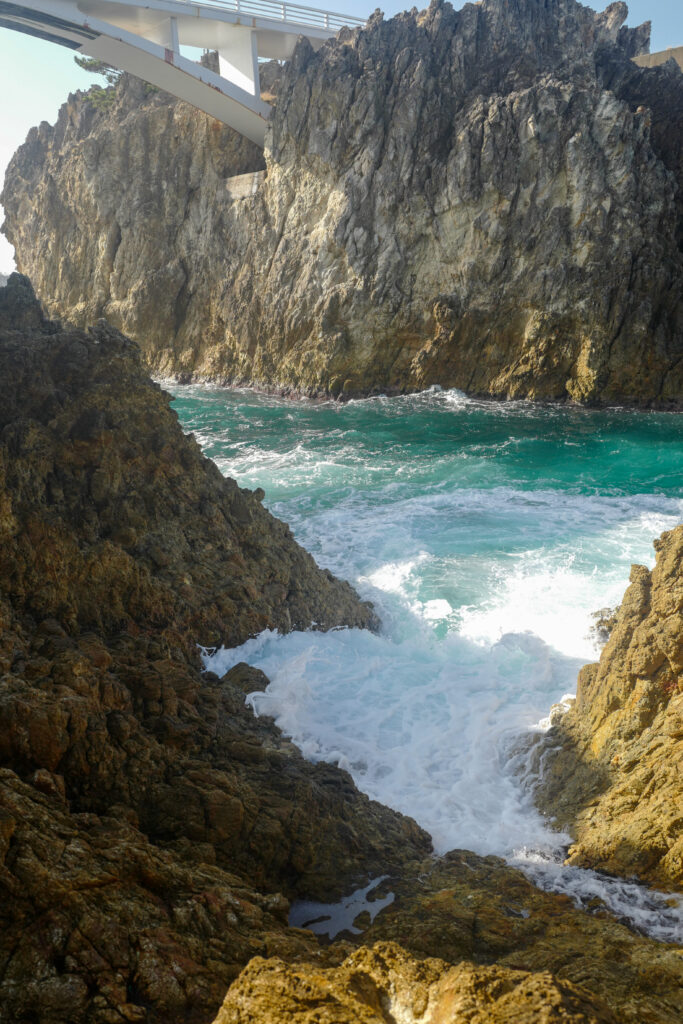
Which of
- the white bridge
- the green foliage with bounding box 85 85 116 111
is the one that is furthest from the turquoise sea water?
the green foliage with bounding box 85 85 116 111

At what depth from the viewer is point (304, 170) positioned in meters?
30.8

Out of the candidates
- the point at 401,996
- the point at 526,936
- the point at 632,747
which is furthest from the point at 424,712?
the point at 401,996

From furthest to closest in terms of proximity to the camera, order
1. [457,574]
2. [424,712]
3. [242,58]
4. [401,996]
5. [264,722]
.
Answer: [242,58]
[457,574]
[424,712]
[264,722]
[401,996]

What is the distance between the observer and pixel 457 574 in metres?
12.5

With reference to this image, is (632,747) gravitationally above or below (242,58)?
below

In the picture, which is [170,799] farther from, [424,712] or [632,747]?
[424,712]

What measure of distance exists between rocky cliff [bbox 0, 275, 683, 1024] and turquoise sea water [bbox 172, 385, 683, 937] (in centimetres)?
63

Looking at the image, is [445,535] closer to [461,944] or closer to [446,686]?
[446,686]

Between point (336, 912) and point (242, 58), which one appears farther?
point (242, 58)

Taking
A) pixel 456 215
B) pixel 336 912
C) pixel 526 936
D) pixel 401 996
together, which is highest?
pixel 456 215

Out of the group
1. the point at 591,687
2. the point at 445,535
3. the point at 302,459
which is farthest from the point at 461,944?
the point at 302,459

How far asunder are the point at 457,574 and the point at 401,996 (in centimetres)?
1008

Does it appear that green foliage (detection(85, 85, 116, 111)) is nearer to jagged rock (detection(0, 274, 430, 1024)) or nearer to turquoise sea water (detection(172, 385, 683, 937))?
turquoise sea water (detection(172, 385, 683, 937))

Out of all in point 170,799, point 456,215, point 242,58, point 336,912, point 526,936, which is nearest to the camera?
point 526,936
